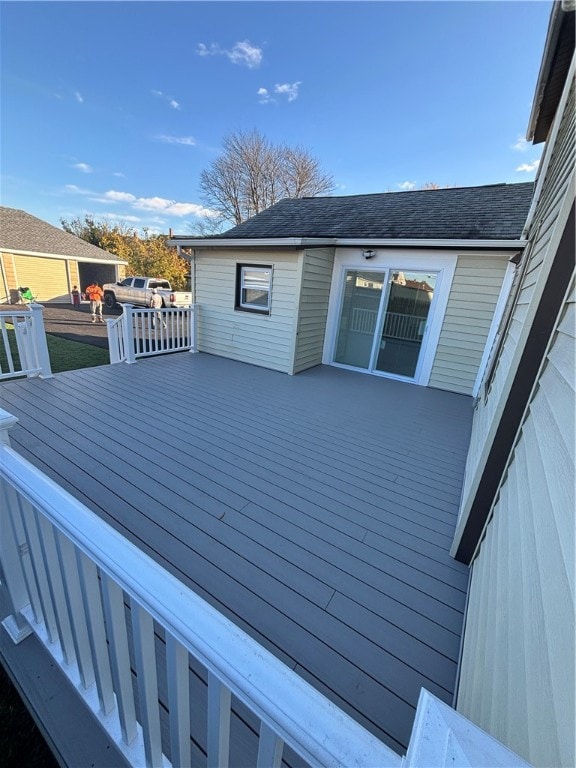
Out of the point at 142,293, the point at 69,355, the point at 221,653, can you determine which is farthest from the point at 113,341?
the point at 142,293

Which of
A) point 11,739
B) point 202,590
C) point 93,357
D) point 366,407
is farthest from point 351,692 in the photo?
point 93,357

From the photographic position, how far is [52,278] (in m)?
16.4

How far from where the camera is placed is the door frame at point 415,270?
518 centimetres

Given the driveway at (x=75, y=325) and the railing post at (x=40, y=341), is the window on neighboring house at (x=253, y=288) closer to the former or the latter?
the railing post at (x=40, y=341)

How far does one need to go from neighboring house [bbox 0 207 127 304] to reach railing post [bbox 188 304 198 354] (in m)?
14.0

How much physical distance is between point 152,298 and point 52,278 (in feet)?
22.9

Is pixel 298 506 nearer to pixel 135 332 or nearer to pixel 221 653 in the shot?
pixel 221 653

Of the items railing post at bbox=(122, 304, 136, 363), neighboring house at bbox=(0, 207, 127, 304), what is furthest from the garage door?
railing post at bbox=(122, 304, 136, 363)

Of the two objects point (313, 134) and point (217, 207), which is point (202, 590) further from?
point (217, 207)

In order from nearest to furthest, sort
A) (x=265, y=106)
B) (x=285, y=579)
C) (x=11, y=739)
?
(x=11, y=739) < (x=285, y=579) < (x=265, y=106)

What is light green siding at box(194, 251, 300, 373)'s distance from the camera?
5660 mm

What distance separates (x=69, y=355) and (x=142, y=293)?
876 cm

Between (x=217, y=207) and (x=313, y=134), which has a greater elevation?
(x=313, y=134)

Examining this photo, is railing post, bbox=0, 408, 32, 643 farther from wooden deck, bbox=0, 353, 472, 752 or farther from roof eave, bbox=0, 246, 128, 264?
roof eave, bbox=0, 246, 128, 264
